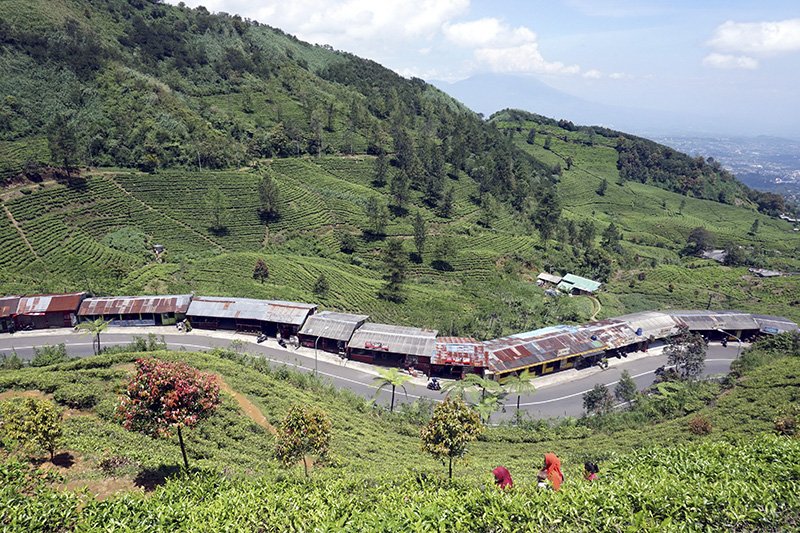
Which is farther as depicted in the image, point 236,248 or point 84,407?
point 236,248

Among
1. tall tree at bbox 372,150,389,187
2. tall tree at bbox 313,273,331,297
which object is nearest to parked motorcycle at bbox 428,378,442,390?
tall tree at bbox 313,273,331,297

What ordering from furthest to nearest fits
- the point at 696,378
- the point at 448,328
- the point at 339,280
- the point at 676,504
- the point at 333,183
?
the point at 333,183 < the point at 339,280 < the point at 448,328 < the point at 696,378 < the point at 676,504

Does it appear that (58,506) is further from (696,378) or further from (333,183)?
(333,183)

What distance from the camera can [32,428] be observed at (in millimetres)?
15141

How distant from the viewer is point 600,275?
75.4 metres

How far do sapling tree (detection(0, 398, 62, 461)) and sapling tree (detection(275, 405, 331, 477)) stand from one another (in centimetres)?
787

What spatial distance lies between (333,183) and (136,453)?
7015 centimetres

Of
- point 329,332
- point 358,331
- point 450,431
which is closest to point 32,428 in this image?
point 450,431

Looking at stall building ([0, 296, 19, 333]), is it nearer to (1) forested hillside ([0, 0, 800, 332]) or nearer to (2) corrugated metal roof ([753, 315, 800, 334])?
(1) forested hillside ([0, 0, 800, 332])

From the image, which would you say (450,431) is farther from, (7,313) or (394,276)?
(7,313)

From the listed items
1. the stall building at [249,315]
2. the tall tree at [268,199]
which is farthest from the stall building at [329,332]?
the tall tree at [268,199]

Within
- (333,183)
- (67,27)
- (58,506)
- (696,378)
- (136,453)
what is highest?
(67,27)

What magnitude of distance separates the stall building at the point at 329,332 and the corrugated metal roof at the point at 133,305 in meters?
13.9

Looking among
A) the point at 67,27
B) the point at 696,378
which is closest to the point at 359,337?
the point at 696,378
